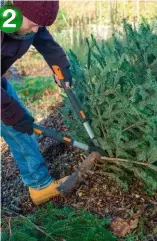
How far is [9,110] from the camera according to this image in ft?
9.13

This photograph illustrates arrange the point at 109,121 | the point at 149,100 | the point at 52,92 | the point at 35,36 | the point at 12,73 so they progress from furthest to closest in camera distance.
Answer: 1. the point at 12,73
2. the point at 52,92
3. the point at 35,36
4. the point at 109,121
5. the point at 149,100

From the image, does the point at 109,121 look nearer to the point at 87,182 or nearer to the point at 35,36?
the point at 87,182

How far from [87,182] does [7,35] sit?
1.31m

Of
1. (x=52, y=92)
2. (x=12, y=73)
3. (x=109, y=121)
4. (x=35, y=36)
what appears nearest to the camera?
(x=109, y=121)

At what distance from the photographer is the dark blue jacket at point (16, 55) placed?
2.78 meters

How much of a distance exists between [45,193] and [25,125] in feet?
2.49

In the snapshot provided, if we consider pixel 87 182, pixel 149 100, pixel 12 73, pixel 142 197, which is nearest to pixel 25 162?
pixel 87 182

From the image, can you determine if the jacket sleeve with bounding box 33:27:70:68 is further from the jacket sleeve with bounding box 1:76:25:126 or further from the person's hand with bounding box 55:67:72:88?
the jacket sleeve with bounding box 1:76:25:126

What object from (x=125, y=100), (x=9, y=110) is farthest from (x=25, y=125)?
(x=125, y=100)

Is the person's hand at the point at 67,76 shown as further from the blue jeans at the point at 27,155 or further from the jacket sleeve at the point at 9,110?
the jacket sleeve at the point at 9,110

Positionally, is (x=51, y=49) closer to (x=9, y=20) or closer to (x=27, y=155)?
(x=9, y=20)

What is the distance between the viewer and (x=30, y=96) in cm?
590

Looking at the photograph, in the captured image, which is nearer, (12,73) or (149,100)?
(149,100)

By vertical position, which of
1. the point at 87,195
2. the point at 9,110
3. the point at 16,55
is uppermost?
the point at 16,55
